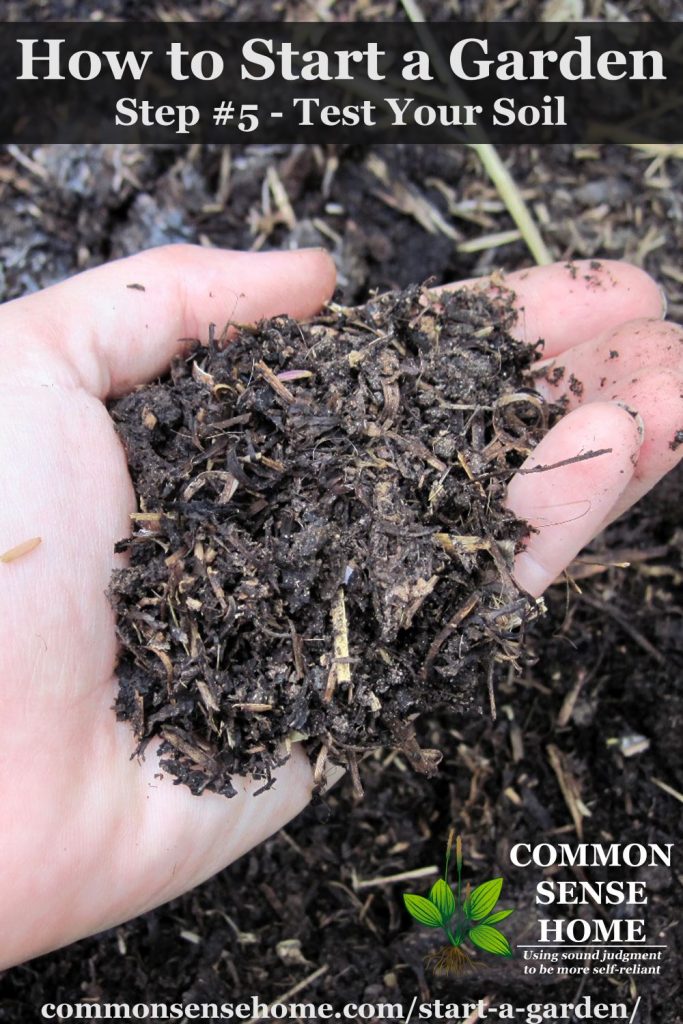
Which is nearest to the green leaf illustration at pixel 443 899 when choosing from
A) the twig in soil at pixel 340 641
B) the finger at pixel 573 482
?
the twig in soil at pixel 340 641

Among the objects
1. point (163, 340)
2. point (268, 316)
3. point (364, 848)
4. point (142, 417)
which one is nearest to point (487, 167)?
point (268, 316)

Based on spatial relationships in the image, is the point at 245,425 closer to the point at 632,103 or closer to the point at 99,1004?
the point at 99,1004

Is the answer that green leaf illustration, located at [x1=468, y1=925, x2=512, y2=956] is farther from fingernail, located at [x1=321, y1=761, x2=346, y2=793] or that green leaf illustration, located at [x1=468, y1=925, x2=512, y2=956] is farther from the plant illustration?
fingernail, located at [x1=321, y1=761, x2=346, y2=793]

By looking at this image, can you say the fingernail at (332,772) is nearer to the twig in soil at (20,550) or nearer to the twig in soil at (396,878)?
the twig in soil at (396,878)

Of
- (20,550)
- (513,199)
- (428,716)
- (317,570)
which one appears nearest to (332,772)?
(428,716)

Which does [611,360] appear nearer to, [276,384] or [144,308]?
[276,384]

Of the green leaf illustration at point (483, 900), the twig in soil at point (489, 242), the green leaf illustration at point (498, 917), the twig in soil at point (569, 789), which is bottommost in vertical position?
the green leaf illustration at point (498, 917)
